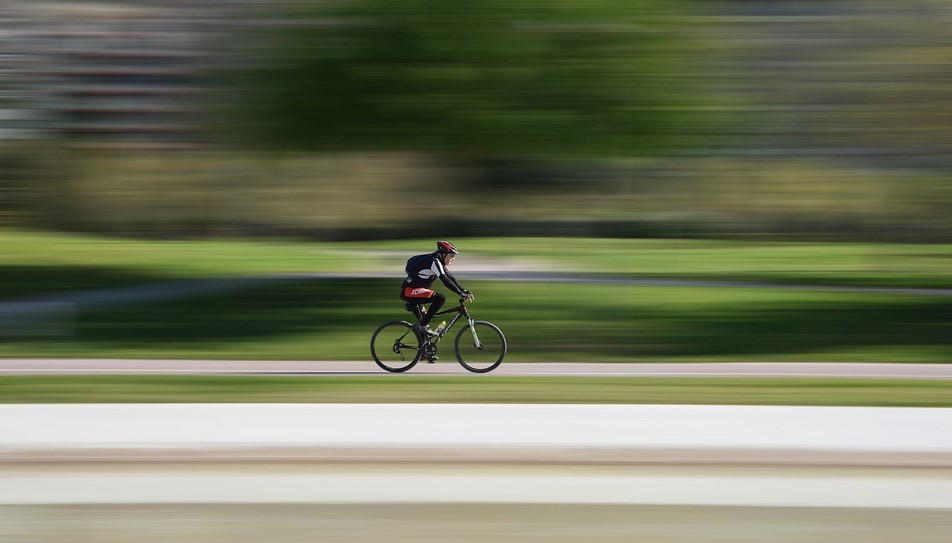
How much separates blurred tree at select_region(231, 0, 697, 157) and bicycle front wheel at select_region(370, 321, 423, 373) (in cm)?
572

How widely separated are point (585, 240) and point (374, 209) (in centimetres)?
743

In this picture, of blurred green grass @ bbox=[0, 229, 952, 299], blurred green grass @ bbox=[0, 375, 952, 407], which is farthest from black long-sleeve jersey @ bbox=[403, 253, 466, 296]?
blurred green grass @ bbox=[0, 229, 952, 299]

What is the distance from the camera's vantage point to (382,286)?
2061cm

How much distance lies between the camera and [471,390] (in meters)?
11.5

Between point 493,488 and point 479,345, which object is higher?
point 479,345

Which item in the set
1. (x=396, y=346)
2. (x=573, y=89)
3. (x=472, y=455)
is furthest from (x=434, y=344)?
(x=573, y=89)

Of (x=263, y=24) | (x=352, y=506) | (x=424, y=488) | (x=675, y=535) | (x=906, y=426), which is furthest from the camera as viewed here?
(x=263, y=24)

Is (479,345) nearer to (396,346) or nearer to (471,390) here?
(471,390)

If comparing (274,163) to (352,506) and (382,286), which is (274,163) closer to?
(382,286)

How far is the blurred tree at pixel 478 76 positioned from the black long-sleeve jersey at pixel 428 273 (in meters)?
6.40

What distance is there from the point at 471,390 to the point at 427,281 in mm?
A: 1254

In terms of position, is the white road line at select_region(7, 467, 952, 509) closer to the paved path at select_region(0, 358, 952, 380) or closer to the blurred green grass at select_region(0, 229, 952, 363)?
the paved path at select_region(0, 358, 952, 380)

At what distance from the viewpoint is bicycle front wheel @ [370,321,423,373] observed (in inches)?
460

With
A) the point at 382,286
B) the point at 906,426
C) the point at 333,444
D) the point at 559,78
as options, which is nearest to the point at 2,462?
the point at 333,444
